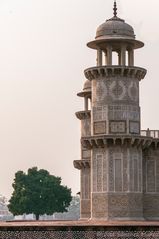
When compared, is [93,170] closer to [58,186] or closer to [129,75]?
[129,75]


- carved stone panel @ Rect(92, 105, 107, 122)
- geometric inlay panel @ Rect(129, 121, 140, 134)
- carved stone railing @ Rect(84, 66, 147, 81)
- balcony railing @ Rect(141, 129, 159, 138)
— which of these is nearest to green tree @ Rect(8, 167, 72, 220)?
balcony railing @ Rect(141, 129, 159, 138)

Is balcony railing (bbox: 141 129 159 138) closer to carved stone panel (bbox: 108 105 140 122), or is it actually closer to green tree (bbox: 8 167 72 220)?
carved stone panel (bbox: 108 105 140 122)

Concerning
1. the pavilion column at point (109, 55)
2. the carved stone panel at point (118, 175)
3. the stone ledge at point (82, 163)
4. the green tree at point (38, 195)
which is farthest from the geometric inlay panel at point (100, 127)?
the green tree at point (38, 195)

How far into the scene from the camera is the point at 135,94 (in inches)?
1982

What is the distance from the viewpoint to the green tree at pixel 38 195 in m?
95.7

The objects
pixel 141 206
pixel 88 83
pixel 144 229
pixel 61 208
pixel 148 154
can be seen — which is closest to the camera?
pixel 144 229

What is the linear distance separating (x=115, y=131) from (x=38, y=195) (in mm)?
50319

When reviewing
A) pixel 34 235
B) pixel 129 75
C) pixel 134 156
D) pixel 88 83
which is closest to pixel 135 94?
pixel 129 75

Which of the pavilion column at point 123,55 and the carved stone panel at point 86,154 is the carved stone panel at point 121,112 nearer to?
the pavilion column at point 123,55

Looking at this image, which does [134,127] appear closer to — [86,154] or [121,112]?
[121,112]

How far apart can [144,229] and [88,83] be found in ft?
121

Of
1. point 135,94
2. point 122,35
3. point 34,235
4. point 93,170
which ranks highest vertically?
point 122,35

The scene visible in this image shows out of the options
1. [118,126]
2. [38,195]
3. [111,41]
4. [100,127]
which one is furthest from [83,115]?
[38,195]

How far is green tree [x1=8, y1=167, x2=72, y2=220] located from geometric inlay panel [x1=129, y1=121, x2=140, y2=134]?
47300 millimetres
